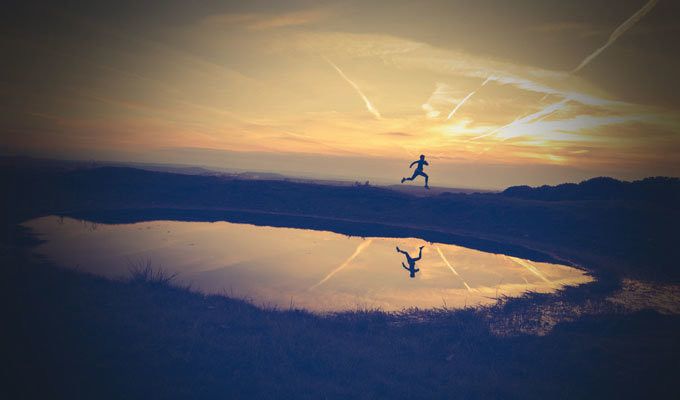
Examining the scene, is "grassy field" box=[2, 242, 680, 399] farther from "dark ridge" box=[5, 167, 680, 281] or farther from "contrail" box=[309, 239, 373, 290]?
"dark ridge" box=[5, 167, 680, 281]

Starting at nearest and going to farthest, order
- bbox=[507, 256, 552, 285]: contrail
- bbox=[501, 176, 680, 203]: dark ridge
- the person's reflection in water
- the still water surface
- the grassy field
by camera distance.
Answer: the grassy field < the still water surface < the person's reflection in water < bbox=[507, 256, 552, 285]: contrail < bbox=[501, 176, 680, 203]: dark ridge

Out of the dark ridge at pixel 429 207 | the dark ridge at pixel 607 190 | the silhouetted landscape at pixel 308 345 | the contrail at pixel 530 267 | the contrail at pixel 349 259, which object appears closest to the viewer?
the silhouetted landscape at pixel 308 345

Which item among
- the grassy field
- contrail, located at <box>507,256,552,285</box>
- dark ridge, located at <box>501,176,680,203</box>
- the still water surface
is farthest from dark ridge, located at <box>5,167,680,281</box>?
the grassy field

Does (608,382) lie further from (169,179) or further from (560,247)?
(169,179)

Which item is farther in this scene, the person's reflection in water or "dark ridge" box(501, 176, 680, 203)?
"dark ridge" box(501, 176, 680, 203)

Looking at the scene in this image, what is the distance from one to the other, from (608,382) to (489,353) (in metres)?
2.58

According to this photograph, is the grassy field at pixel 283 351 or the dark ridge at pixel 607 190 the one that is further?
the dark ridge at pixel 607 190

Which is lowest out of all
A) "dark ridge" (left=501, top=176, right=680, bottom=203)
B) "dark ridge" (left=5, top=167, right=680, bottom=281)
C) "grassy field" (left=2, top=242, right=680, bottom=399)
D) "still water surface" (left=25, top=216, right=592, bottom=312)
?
"still water surface" (left=25, top=216, right=592, bottom=312)

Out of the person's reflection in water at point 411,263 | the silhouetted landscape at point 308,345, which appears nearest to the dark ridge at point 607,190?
the silhouetted landscape at point 308,345

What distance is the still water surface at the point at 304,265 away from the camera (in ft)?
47.6

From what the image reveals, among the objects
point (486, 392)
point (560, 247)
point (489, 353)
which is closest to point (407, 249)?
point (560, 247)

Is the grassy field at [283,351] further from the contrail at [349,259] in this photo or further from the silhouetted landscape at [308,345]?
the contrail at [349,259]

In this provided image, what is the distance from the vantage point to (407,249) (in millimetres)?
25266

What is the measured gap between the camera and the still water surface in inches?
572
